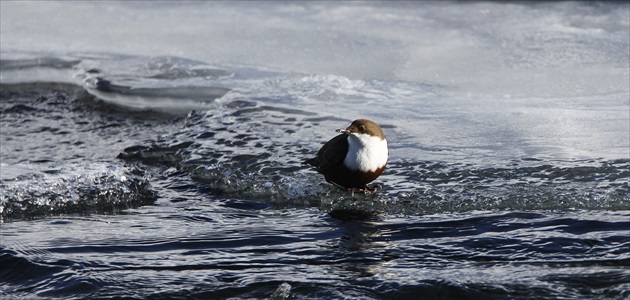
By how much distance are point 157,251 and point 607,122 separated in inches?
118

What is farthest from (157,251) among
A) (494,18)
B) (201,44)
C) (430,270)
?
(494,18)

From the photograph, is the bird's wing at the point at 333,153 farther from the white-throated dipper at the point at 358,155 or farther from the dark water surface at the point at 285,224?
the dark water surface at the point at 285,224

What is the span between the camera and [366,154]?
4.57 metres

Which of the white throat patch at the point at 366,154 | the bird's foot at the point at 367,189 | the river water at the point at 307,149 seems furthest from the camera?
the bird's foot at the point at 367,189

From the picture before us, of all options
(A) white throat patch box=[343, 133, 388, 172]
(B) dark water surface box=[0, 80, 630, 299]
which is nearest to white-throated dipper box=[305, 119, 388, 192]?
(A) white throat patch box=[343, 133, 388, 172]

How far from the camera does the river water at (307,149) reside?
381 cm

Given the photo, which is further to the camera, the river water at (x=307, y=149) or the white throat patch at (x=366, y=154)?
the white throat patch at (x=366, y=154)

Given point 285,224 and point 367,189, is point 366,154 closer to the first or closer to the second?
point 367,189

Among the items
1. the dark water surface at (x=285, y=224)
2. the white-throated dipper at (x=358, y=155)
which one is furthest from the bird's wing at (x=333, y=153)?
the dark water surface at (x=285, y=224)

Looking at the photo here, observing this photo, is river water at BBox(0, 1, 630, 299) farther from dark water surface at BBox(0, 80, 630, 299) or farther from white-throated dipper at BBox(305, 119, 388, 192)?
white-throated dipper at BBox(305, 119, 388, 192)

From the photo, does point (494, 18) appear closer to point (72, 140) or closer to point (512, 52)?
point (512, 52)

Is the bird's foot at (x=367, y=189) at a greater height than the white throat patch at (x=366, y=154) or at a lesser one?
lesser

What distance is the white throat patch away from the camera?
4.57 metres

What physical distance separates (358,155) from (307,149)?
926mm
